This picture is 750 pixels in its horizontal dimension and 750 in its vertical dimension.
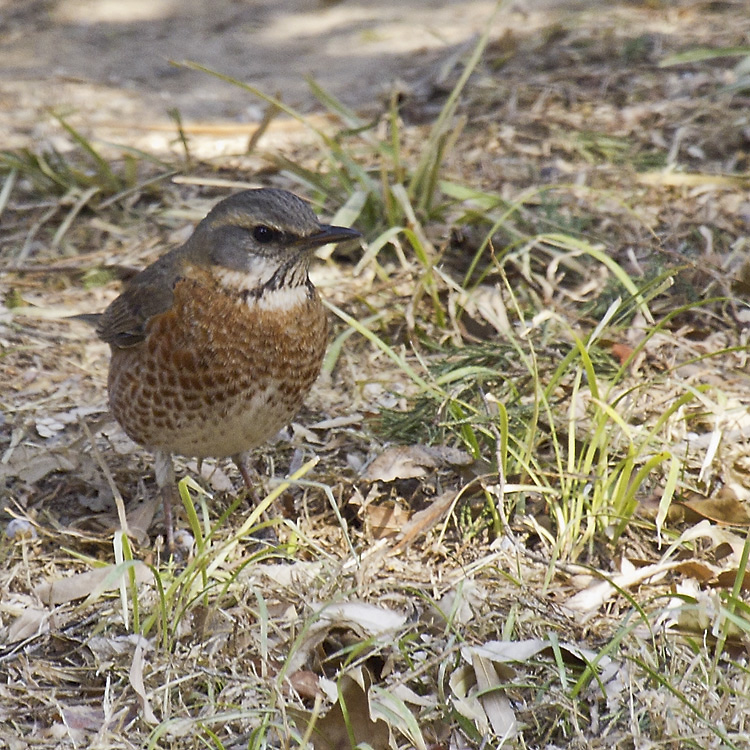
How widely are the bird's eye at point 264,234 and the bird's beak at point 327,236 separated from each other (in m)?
0.11

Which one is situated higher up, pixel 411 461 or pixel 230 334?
pixel 230 334

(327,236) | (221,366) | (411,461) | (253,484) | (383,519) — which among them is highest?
(327,236)

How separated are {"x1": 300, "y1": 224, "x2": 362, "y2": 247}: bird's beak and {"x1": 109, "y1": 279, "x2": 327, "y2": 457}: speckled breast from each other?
8.4 inches

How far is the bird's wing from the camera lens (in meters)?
4.24

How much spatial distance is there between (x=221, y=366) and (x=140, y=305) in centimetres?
54

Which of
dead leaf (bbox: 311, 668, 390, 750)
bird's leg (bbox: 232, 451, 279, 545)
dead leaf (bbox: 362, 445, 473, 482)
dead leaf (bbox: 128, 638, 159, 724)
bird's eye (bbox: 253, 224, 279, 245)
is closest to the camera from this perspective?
dead leaf (bbox: 311, 668, 390, 750)

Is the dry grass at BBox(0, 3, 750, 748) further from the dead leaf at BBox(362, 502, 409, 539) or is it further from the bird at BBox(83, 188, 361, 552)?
the bird at BBox(83, 188, 361, 552)

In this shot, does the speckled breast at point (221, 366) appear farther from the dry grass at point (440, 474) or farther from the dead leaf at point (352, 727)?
the dead leaf at point (352, 727)

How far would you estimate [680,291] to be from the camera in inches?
215

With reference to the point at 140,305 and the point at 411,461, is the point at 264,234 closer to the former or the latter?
the point at 140,305

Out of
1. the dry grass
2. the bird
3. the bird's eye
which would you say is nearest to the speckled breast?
the bird

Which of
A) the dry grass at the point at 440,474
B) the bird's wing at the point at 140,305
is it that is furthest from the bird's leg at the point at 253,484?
the bird's wing at the point at 140,305

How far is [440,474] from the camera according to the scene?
177 inches

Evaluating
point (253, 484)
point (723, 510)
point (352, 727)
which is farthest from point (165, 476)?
point (723, 510)
